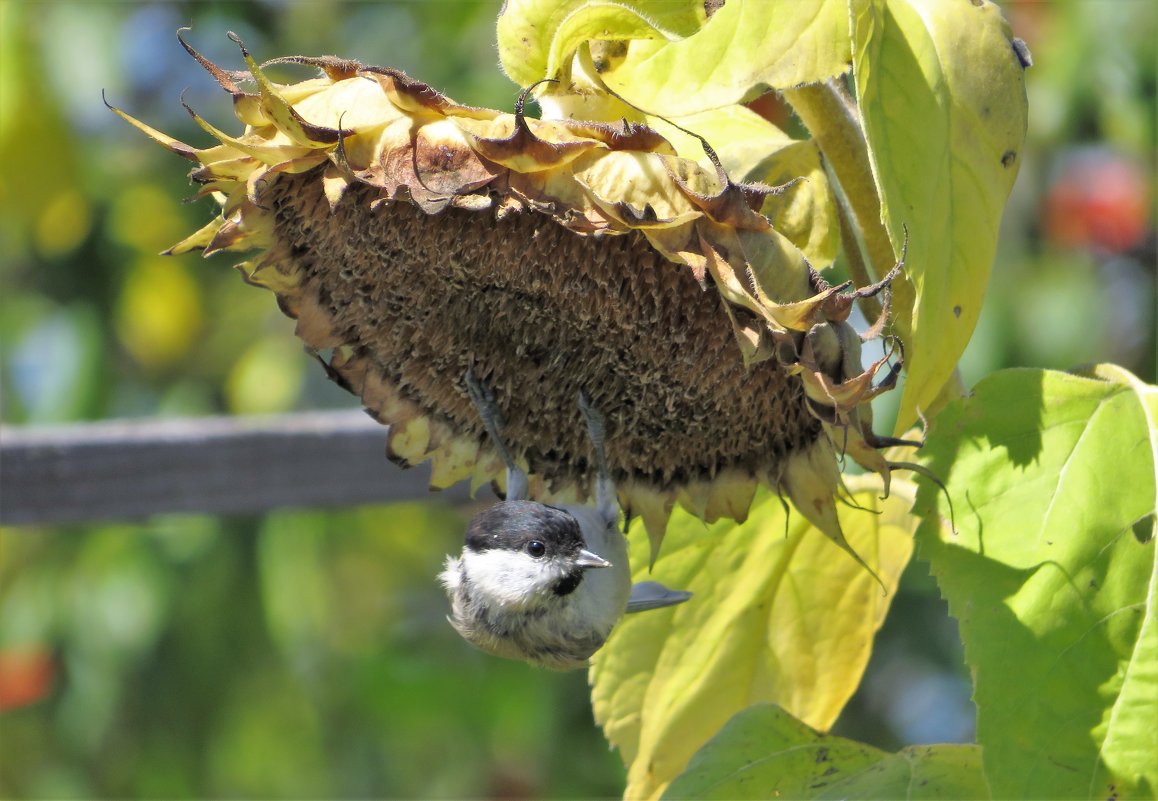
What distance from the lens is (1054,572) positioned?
1.07 meters

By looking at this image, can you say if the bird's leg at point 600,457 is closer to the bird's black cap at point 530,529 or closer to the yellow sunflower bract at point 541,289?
the yellow sunflower bract at point 541,289

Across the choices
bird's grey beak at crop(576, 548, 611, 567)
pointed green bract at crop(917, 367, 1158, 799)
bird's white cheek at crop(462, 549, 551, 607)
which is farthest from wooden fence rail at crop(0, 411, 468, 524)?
pointed green bract at crop(917, 367, 1158, 799)

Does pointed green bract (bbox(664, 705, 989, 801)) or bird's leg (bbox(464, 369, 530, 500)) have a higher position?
bird's leg (bbox(464, 369, 530, 500))

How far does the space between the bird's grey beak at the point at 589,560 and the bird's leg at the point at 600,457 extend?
0.14 m

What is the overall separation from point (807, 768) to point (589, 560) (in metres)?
0.34

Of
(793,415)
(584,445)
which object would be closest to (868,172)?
(793,415)

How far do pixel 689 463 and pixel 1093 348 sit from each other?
Result: 81.8 inches

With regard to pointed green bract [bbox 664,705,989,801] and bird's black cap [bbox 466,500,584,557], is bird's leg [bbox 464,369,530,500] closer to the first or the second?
bird's black cap [bbox 466,500,584,557]

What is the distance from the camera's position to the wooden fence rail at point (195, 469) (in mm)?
1879

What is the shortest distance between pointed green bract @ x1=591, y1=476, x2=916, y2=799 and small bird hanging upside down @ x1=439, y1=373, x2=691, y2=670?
3 centimetres

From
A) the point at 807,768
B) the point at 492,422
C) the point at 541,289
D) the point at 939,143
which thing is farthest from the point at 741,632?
the point at 939,143

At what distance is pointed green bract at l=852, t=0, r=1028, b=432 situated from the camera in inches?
38.7

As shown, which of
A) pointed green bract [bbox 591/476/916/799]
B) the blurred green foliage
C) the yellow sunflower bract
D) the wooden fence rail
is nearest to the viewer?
the yellow sunflower bract

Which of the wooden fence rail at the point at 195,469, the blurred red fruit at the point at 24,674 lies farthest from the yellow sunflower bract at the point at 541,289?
the blurred red fruit at the point at 24,674
